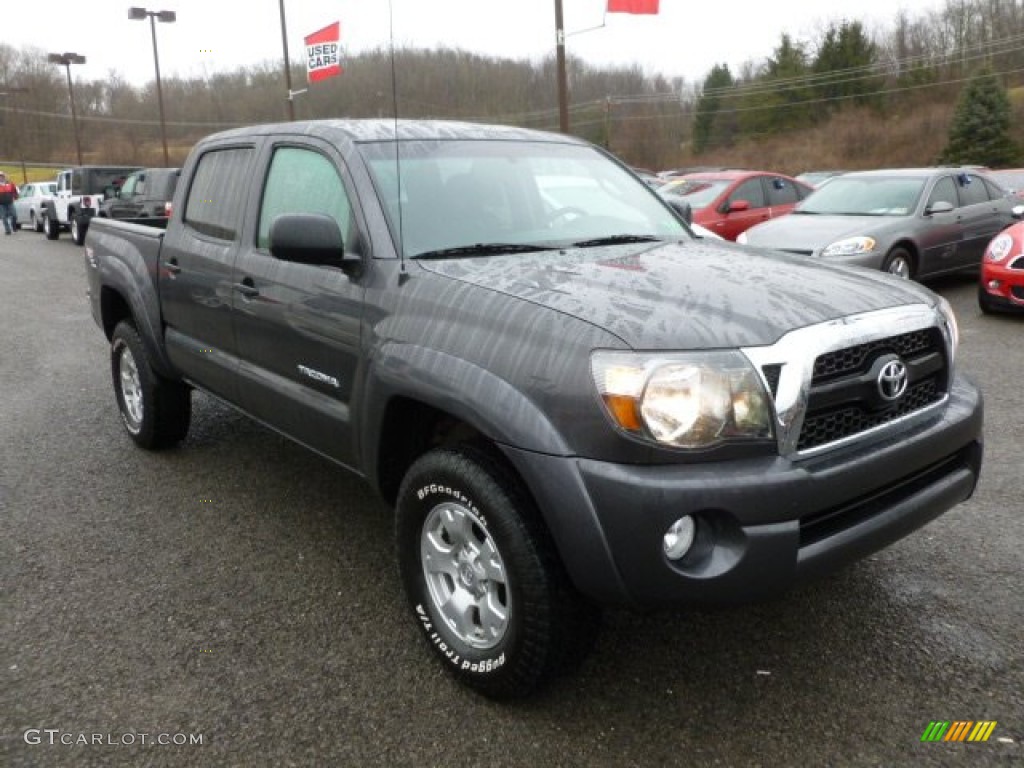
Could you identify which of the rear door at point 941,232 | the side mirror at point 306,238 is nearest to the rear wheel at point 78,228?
the rear door at point 941,232

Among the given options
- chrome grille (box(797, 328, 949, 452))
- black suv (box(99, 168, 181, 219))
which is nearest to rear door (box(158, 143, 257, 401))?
chrome grille (box(797, 328, 949, 452))

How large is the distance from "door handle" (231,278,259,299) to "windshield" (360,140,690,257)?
0.78 metres

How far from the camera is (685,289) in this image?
259cm

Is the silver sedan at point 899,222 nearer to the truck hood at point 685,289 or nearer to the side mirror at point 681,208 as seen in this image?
the side mirror at point 681,208

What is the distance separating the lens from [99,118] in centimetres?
5528

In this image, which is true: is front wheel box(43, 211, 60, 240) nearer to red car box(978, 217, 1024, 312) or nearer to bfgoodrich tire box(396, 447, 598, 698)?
red car box(978, 217, 1024, 312)

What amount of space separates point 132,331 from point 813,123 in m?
59.8

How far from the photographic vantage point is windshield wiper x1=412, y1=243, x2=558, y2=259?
3014 millimetres

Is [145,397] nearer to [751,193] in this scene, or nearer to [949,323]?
[949,323]

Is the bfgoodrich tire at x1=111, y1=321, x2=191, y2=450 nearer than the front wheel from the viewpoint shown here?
Yes

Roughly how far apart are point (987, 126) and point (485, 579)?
4446cm

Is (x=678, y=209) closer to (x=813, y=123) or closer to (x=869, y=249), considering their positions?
(x=869, y=249)

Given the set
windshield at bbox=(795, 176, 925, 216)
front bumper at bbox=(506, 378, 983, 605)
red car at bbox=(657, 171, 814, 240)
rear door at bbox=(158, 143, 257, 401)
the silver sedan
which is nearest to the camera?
front bumper at bbox=(506, 378, 983, 605)

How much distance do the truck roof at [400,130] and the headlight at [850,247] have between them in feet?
17.3
